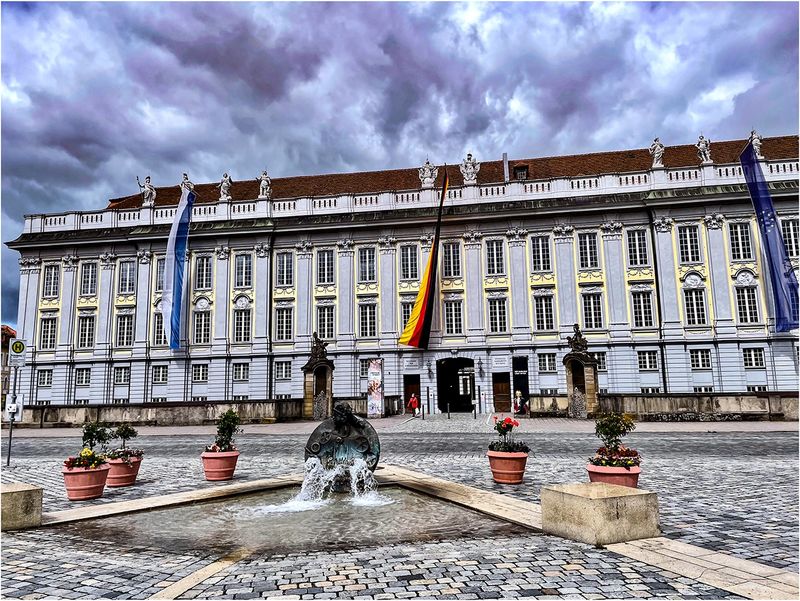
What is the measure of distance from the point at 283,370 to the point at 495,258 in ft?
53.2

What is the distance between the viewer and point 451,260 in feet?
129

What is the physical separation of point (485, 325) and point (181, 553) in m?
32.6

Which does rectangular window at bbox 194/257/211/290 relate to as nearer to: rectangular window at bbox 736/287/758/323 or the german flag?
the german flag

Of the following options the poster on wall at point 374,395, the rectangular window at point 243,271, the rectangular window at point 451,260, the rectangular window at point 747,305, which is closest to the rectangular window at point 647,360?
the rectangular window at point 747,305

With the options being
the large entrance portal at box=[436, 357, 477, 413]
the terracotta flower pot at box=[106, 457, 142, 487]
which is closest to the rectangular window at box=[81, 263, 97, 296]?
the large entrance portal at box=[436, 357, 477, 413]

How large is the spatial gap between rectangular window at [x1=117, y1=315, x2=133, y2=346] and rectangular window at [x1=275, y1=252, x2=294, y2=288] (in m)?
11.2

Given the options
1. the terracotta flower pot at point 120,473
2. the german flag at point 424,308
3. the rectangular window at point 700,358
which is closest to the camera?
the terracotta flower pot at point 120,473

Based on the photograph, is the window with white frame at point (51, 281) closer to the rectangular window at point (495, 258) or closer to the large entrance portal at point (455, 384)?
the large entrance portal at point (455, 384)

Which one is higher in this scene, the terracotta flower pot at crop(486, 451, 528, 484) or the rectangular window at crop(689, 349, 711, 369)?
the rectangular window at crop(689, 349, 711, 369)

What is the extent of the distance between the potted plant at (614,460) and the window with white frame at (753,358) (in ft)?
99.0

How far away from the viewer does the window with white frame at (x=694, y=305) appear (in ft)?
118

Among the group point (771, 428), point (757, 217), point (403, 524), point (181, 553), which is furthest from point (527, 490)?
point (757, 217)

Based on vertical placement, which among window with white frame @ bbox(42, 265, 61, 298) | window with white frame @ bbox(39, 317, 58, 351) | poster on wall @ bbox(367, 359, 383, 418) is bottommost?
poster on wall @ bbox(367, 359, 383, 418)

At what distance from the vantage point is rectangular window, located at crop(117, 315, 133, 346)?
4112cm
